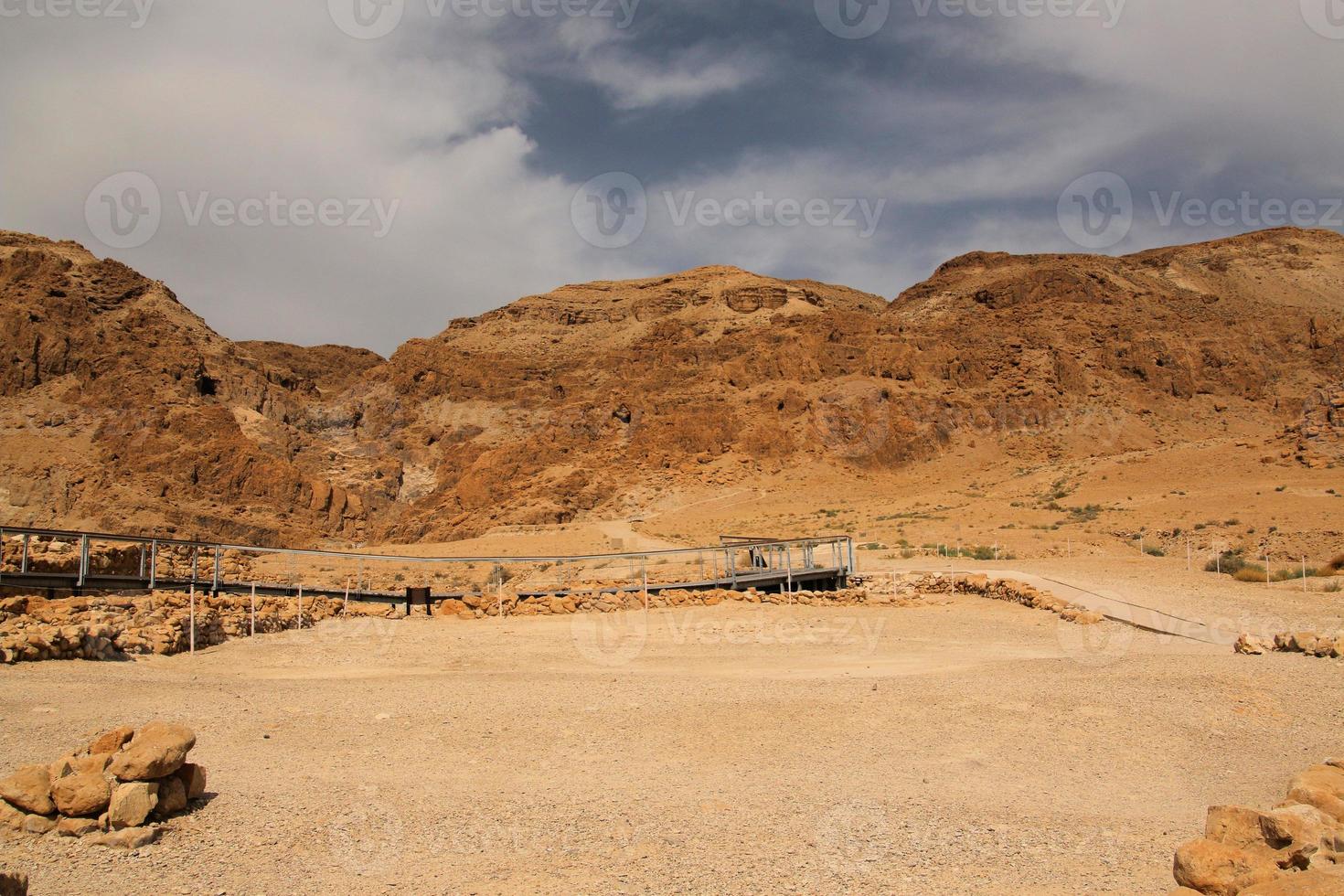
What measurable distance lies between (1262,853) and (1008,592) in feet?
54.8

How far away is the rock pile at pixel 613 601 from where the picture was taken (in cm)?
2083

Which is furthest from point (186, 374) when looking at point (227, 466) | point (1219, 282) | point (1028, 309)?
point (1219, 282)

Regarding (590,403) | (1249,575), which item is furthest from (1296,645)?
(590,403)

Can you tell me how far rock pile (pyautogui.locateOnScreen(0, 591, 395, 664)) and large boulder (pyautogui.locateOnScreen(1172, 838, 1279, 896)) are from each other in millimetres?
12682

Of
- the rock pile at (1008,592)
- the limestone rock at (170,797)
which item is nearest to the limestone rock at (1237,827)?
the limestone rock at (170,797)

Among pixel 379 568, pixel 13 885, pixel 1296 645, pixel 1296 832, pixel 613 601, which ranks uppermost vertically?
pixel 1296 832

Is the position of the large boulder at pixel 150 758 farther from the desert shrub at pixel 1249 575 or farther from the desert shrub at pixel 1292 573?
the desert shrub at pixel 1292 573

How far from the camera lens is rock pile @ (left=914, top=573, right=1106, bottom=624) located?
1650cm

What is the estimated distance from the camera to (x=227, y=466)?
56.7m

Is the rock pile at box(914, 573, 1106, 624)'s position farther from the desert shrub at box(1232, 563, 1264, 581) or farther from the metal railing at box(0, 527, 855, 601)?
the desert shrub at box(1232, 563, 1264, 581)

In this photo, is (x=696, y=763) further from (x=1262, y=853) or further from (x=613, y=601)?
(x=613, y=601)

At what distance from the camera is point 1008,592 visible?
20.5m

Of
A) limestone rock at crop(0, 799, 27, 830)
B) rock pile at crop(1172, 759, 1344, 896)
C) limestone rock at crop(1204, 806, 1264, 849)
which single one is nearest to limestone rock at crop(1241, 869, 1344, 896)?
rock pile at crop(1172, 759, 1344, 896)

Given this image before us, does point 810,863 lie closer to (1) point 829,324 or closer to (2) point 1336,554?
(2) point 1336,554
